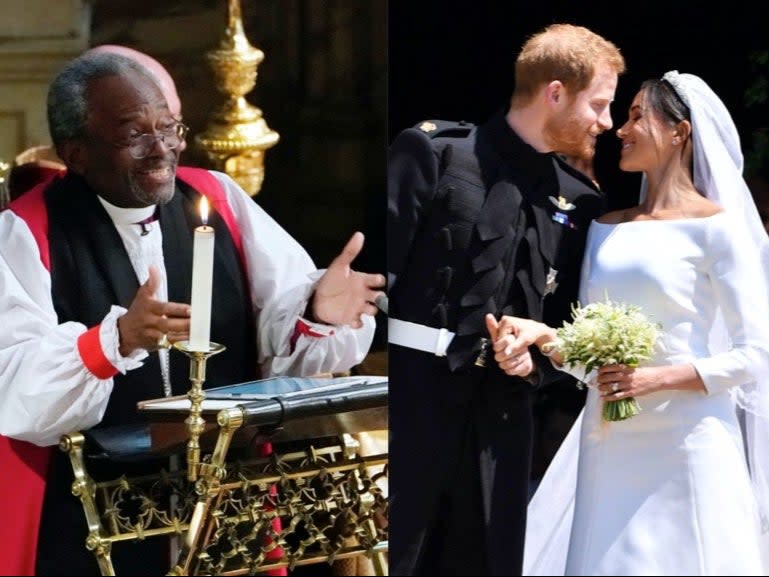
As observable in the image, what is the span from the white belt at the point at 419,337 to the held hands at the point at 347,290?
0.26 feet

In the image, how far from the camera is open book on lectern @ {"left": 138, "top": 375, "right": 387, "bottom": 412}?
14.0 ft

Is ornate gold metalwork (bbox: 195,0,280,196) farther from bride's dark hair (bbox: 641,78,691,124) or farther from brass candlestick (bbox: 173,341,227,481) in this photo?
bride's dark hair (bbox: 641,78,691,124)

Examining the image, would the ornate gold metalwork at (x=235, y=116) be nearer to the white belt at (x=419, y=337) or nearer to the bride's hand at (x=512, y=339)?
the white belt at (x=419, y=337)

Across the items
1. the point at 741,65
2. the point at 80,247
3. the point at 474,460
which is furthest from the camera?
the point at 741,65

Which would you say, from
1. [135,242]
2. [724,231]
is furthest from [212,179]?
[724,231]

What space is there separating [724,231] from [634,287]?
0.90 feet

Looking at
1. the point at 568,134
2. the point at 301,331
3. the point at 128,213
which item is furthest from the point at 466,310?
the point at 128,213

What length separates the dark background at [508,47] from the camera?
14.5 feet

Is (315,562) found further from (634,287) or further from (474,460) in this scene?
(634,287)

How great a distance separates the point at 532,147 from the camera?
4.41 metres

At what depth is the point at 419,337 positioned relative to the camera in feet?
14.4

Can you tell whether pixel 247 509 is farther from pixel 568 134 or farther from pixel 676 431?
pixel 568 134

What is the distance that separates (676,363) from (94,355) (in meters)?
1.50

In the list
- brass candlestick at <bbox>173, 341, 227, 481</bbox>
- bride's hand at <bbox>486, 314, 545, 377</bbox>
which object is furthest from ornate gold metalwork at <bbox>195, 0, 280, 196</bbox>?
bride's hand at <bbox>486, 314, 545, 377</bbox>
